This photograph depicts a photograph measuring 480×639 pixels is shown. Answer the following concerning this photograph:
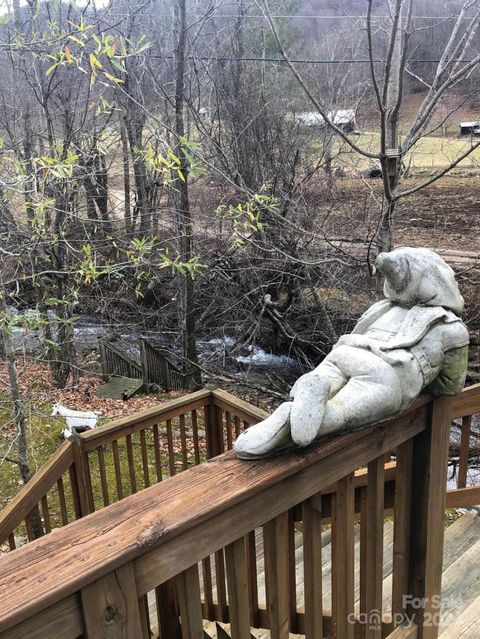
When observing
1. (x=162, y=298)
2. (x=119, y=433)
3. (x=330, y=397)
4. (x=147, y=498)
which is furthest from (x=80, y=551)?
(x=162, y=298)

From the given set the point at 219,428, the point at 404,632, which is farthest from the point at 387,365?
the point at 219,428

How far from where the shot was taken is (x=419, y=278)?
1595 mm

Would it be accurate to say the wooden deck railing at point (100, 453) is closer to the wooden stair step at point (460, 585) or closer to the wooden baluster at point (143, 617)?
the wooden stair step at point (460, 585)

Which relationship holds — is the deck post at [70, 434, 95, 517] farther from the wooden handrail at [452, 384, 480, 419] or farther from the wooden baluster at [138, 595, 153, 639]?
the wooden handrail at [452, 384, 480, 419]

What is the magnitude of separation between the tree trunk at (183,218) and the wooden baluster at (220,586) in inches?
158

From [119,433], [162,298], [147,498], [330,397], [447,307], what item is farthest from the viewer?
[162,298]

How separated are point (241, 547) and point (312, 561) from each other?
31 centimetres

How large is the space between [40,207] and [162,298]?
21.7ft

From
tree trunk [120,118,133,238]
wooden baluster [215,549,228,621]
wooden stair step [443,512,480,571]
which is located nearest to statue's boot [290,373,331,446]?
wooden baluster [215,549,228,621]

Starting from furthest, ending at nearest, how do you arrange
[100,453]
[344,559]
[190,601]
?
[100,453] → [344,559] → [190,601]

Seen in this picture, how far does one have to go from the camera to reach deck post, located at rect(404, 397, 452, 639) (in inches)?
67.7

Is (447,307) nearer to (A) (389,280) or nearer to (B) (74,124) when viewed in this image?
(A) (389,280)

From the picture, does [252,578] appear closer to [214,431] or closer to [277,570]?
[277,570]

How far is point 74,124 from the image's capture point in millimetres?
6633
